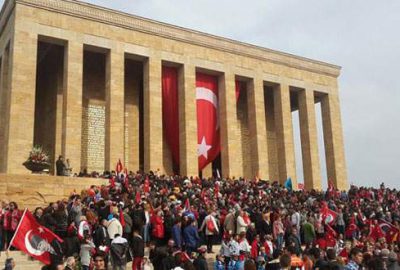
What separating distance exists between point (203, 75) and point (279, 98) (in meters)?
5.58

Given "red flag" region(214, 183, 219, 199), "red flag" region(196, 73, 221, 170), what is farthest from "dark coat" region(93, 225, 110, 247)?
"red flag" region(196, 73, 221, 170)

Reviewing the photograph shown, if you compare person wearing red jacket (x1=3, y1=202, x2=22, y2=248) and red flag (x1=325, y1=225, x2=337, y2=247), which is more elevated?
person wearing red jacket (x1=3, y1=202, x2=22, y2=248)

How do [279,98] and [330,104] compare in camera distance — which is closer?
[279,98]

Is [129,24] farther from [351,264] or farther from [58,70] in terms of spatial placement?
[351,264]

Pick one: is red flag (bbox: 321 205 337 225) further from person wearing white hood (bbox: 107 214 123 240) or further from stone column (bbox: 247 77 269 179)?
stone column (bbox: 247 77 269 179)

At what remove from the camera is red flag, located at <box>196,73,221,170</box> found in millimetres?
29812

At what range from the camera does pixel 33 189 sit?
1742 centimetres

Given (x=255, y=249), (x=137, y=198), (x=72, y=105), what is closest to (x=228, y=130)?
(x=72, y=105)

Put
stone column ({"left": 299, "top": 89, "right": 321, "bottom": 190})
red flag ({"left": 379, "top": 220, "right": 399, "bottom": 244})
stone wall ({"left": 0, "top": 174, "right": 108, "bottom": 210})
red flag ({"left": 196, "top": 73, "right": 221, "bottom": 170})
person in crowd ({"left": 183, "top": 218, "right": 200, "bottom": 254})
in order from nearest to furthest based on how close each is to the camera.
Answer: person in crowd ({"left": 183, "top": 218, "right": 200, "bottom": 254})
red flag ({"left": 379, "top": 220, "right": 399, "bottom": 244})
stone wall ({"left": 0, "top": 174, "right": 108, "bottom": 210})
red flag ({"left": 196, "top": 73, "right": 221, "bottom": 170})
stone column ({"left": 299, "top": 89, "right": 321, "bottom": 190})

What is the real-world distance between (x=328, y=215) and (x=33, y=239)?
33.9ft

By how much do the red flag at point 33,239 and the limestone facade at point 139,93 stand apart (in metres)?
13.7

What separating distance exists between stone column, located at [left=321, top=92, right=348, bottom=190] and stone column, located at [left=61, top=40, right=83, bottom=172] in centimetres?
1754

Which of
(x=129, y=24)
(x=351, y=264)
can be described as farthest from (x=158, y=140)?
(x=351, y=264)

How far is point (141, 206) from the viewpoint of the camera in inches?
526
